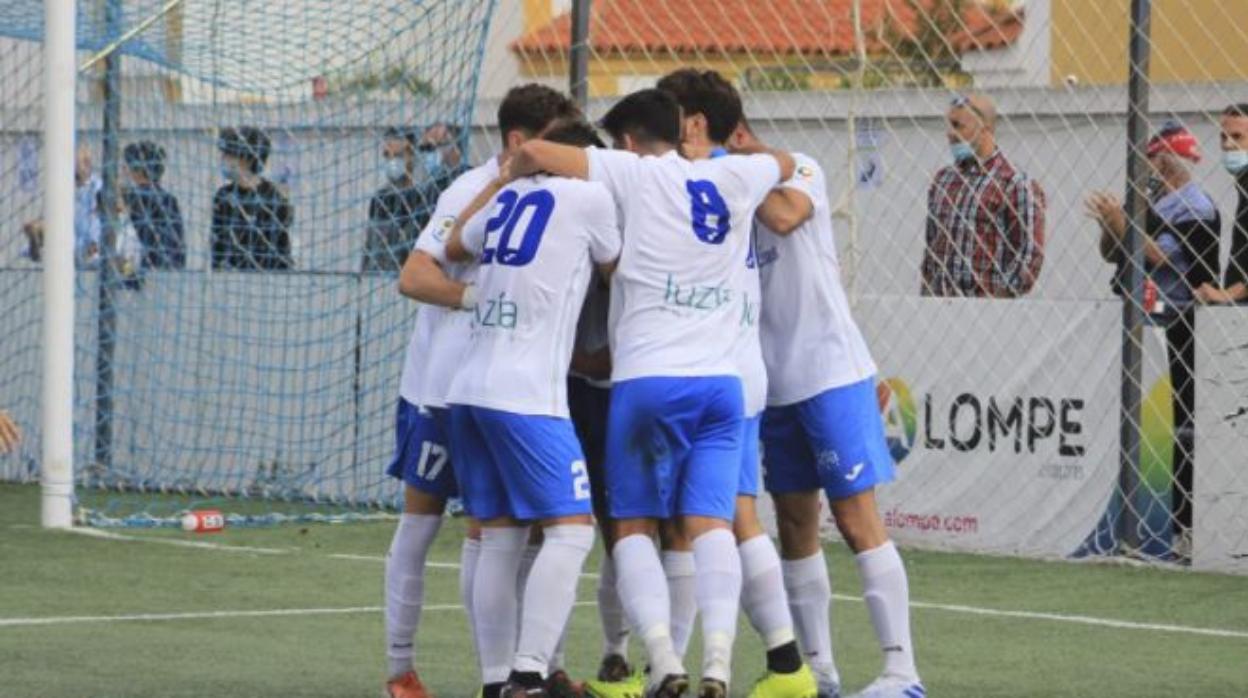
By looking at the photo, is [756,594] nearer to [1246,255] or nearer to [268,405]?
[1246,255]

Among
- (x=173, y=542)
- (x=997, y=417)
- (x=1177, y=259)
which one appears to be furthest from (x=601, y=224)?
(x=173, y=542)

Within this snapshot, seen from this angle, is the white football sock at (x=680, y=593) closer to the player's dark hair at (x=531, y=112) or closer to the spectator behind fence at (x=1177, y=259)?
the player's dark hair at (x=531, y=112)

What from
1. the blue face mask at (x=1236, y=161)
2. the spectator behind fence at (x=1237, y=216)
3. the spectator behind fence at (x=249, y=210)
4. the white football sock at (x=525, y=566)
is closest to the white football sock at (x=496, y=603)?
the white football sock at (x=525, y=566)

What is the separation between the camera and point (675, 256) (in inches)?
323

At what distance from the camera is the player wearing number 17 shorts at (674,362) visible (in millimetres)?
8141

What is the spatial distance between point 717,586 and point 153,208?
9.45 metres

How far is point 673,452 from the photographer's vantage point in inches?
323

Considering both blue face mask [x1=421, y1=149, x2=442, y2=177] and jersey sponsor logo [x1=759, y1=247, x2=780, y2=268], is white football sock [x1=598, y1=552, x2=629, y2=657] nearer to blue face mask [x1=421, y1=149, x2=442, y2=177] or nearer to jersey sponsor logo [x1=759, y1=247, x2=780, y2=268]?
jersey sponsor logo [x1=759, y1=247, x2=780, y2=268]

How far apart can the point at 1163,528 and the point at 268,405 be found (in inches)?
232

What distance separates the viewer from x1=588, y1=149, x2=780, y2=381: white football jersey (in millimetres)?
8188

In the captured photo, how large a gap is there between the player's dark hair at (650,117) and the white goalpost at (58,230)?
6.23 metres

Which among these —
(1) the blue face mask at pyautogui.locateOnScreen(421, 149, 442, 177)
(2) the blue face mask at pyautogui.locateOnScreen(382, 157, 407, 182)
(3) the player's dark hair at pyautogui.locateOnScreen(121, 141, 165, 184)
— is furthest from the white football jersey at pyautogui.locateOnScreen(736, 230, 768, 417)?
(3) the player's dark hair at pyautogui.locateOnScreen(121, 141, 165, 184)

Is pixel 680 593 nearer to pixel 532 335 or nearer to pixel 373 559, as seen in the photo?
pixel 532 335

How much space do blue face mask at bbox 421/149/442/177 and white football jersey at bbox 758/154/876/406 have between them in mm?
6886
